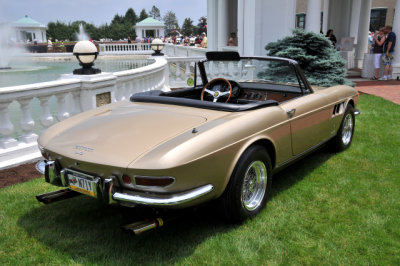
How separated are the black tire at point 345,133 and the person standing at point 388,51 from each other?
26.1 feet

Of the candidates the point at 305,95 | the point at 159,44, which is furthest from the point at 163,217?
the point at 159,44

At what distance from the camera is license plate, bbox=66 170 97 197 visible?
266cm

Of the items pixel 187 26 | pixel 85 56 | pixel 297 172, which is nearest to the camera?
pixel 297 172

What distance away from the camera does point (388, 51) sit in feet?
38.4

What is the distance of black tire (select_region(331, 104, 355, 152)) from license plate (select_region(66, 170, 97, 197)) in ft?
11.1

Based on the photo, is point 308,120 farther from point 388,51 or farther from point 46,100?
point 388,51

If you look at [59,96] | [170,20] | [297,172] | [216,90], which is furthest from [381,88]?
[170,20]

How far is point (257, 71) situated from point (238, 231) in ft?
7.50

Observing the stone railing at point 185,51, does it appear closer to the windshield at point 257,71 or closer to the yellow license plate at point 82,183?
the windshield at point 257,71

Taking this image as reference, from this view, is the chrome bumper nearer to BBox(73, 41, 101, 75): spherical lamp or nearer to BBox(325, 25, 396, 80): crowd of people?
BBox(73, 41, 101, 75): spherical lamp

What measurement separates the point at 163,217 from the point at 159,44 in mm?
10426

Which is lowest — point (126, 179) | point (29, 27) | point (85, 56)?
point (126, 179)

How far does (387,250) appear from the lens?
278 cm

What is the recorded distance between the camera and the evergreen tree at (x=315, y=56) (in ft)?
26.6
